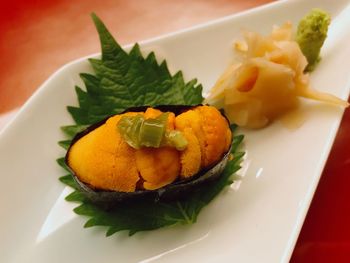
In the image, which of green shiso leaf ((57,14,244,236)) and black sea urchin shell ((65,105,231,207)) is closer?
black sea urchin shell ((65,105,231,207))

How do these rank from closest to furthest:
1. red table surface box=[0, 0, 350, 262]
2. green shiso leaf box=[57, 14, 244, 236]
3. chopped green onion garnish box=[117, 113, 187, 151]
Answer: chopped green onion garnish box=[117, 113, 187, 151]
green shiso leaf box=[57, 14, 244, 236]
red table surface box=[0, 0, 350, 262]

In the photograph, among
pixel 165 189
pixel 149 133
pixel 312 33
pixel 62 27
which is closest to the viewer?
pixel 149 133

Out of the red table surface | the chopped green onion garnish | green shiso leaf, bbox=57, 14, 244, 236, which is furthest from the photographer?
the red table surface

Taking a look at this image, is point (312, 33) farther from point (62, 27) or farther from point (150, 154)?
point (62, 27)

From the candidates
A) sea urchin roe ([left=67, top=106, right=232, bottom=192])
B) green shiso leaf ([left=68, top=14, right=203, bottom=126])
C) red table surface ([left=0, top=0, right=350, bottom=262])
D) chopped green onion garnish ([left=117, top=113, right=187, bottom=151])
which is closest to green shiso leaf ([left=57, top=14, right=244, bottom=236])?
green shiso leaf ([left=68, top=14, right=203, bottom=126])

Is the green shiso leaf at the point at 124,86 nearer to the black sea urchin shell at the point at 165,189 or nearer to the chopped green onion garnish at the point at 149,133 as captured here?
the black sea urchin shell at the point at 165,189

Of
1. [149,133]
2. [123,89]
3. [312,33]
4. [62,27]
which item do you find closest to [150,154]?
[149,133]

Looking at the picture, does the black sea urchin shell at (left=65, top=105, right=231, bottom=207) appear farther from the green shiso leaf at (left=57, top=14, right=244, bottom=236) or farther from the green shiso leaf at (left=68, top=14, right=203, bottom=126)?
the green shiso leaf at (left=68, top=14, right=203, bottom=126)
